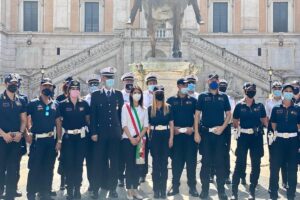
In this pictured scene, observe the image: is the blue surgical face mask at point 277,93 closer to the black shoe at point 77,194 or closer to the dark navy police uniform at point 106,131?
the dark navy police uniform at point 106,131

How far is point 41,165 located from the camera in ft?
30.5

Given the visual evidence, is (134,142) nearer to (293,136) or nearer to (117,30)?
(293,136)

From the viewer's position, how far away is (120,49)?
34.5 meters

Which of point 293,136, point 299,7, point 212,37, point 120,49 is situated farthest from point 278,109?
point 299,7

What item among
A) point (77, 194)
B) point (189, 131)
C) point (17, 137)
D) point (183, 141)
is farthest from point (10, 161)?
point (189, 131)

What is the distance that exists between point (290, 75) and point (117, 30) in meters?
14.8

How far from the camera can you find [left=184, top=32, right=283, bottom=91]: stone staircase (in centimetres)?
3281

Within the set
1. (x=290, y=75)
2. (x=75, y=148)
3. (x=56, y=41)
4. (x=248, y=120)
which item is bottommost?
(x=75, y=148)

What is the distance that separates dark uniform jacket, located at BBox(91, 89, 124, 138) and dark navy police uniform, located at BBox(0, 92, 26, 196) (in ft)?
4.64

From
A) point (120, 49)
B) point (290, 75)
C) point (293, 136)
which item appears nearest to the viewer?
point (293, 136)

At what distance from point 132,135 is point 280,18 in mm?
32907

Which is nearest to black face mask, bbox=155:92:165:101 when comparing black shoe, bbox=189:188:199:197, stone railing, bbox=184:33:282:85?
black shoe, bbox=189:188:199:197

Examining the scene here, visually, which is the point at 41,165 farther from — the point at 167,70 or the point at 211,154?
the point at 167,70

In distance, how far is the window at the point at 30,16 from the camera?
1571 inches
